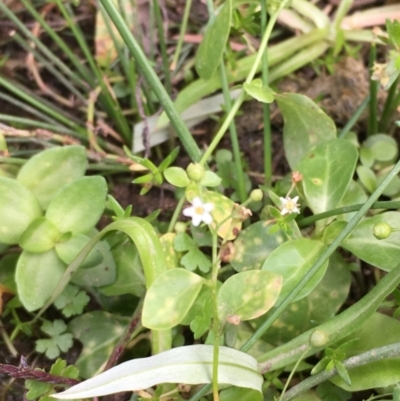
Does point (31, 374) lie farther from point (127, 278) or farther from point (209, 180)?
point (209, 180)

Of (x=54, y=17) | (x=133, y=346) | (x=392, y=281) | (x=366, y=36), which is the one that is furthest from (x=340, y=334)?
(x=54, y=17)

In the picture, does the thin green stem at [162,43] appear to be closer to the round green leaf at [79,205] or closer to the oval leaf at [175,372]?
the round green leaf at [79,205]

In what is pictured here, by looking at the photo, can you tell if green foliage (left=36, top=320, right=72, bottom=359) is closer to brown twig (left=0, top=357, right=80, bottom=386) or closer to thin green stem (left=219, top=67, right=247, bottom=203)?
brown twig (left=0, top=357, right=80, bottom=386)

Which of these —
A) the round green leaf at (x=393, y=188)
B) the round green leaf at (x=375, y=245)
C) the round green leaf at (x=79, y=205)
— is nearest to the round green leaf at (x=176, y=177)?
the round green leaf at (x=79, y=205)

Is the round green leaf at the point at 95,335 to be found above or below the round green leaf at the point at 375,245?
below

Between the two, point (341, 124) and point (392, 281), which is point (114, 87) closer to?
point (341, 124)

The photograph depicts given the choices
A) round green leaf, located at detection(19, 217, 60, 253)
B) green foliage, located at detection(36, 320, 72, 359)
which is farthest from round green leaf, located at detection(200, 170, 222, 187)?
green foliage, located at detection(36, 320, 72, 359)
